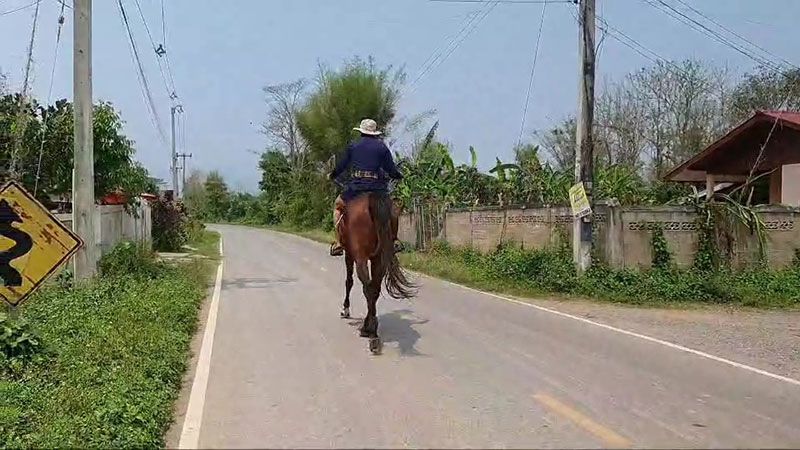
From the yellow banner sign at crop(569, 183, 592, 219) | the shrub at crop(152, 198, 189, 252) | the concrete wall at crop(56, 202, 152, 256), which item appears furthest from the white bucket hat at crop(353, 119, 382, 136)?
the shrub at crop(152, 198, 189, 252)

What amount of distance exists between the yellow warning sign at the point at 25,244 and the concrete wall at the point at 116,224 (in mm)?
4219

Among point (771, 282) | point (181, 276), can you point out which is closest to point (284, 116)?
point (181, 276)

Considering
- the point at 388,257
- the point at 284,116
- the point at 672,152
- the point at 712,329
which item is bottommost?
the point at 712,329

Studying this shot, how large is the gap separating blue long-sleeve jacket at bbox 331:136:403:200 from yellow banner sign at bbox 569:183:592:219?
21.7 ft

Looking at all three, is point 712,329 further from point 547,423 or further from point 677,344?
point 547,423

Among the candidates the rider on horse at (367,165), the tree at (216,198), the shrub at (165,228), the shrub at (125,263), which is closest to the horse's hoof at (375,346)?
the rider on horse at (367,165)

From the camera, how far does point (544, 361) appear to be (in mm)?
8398

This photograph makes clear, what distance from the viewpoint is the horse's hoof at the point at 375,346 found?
861cm

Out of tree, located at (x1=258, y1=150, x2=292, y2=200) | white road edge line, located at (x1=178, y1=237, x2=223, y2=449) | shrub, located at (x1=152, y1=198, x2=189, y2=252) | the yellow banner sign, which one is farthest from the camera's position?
tree, located at (x1=258, y1=150, x2=292, y2=200)

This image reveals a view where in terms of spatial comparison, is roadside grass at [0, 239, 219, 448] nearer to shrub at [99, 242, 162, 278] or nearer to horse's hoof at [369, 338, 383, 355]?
shrub at [99, 242, 162, 278]

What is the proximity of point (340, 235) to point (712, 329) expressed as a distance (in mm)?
5407

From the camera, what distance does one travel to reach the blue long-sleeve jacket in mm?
9055

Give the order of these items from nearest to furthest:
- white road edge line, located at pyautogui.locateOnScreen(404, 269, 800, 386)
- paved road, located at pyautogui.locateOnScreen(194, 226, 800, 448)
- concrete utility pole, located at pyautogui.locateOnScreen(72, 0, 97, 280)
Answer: paved road, located at pyautogui.locateOnScreen(194, 226, 800, 448)
white road edge line, located at pyautogui.locateOnScreen(404, 269, 800, 386)
concrete utility pole, located at pyautogui.locateOnScreen(72, 0, 97, 280)

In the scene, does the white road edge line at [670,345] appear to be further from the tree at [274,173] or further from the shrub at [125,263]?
the tree at [274,173]
